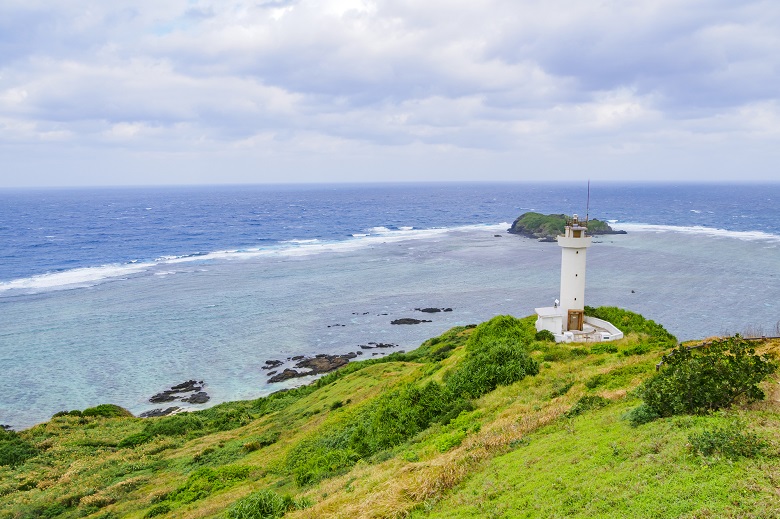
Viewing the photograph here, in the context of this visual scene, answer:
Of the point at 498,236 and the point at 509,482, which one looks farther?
the point at 498,236

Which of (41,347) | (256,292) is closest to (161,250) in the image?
(256,292)

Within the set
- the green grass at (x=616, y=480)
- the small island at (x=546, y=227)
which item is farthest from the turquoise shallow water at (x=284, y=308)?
the green grass at (x=616, y=480)

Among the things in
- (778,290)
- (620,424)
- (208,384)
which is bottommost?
(208,384)

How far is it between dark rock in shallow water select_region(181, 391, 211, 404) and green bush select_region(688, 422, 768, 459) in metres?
39.8

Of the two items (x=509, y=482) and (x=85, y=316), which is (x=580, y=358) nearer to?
(x=509, y=482)

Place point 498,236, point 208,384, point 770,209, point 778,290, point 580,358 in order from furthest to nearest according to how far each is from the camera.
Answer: point 770,209 → point 498,236 → point 778,290 → point 208,384 → point 580,358


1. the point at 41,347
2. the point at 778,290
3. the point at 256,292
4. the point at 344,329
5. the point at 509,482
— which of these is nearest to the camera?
the point at 509,482

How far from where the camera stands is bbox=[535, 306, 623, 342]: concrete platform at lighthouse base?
3203 centimetres

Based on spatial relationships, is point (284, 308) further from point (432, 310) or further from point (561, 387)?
point (561, 387)

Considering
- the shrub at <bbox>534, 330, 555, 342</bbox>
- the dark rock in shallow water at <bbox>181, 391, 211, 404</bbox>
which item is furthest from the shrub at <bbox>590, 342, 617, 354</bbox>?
the dark rock in shallow water at <bbox>181, 391, 211, 404</bbox>

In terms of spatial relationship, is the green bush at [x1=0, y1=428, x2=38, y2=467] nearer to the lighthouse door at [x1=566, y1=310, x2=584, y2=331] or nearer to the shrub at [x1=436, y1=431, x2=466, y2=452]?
the shrub at [x1=436, y1=431, x2=466, y2=452]

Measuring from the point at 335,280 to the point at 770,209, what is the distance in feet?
625

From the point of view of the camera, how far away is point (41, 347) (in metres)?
52.9

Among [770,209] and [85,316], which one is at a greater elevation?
[770,209]
